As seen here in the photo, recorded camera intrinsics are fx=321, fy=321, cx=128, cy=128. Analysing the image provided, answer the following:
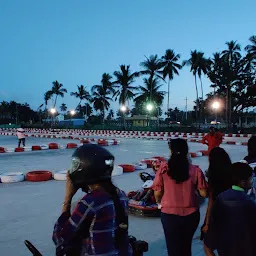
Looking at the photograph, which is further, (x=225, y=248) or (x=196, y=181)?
(x=196, y=181)

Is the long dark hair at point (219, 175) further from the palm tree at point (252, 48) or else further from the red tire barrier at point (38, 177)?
the palm tree at point (252, 48)

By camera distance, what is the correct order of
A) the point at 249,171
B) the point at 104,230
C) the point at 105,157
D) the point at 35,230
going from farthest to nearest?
1. the point at 35,230
2. the point at 249,171
3. the point at 105,157
4. the point at 104,230

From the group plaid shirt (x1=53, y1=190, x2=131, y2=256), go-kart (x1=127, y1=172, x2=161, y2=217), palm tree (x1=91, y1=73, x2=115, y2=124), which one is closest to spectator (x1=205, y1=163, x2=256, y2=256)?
plaid shirt (x1=53, y1=190, x2=131, y2=256)

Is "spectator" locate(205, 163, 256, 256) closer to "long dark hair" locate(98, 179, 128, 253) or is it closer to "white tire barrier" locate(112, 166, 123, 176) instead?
"long dark hair" locate(98, 179, 128, 253)

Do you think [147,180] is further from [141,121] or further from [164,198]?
[141,121]

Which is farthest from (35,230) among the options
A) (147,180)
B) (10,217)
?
(147,180)

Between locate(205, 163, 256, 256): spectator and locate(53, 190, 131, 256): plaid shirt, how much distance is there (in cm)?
100

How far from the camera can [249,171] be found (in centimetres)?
238

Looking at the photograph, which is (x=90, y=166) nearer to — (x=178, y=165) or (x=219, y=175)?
(x=178, y=165)

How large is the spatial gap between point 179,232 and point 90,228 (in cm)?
143

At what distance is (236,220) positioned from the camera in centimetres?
220

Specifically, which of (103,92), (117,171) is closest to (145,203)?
(117,171)

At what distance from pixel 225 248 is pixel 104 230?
→ 1.13 metres

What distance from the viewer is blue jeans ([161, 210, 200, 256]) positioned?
2.76m
